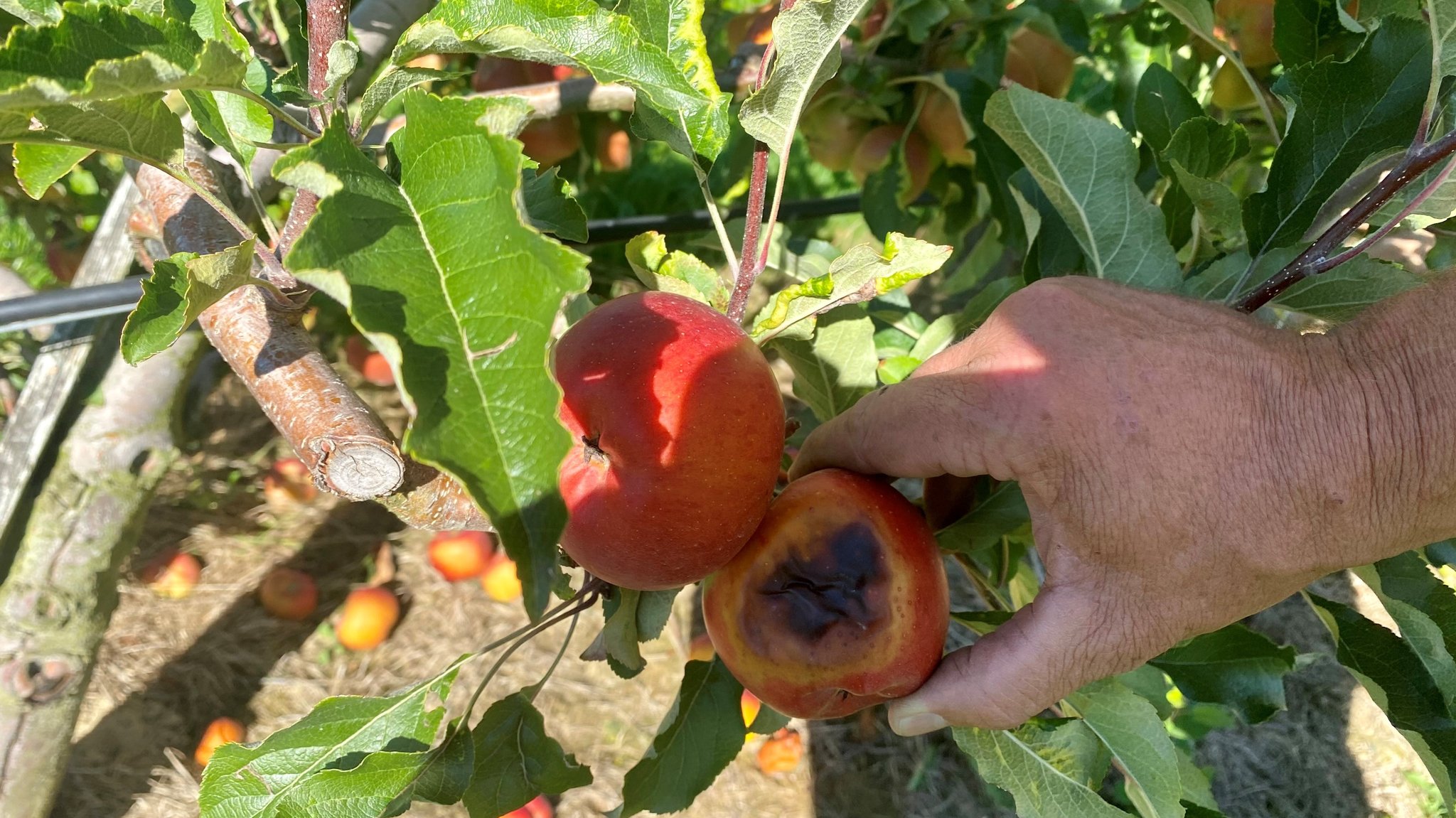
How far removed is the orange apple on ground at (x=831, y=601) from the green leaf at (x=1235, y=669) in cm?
38

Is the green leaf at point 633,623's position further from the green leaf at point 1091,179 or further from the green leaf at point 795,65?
the green leaf at point 1091,179

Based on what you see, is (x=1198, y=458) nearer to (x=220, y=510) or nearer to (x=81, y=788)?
(x=81, y=788)

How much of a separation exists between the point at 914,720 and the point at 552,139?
160cm

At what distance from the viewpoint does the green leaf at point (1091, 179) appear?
0.98 metres

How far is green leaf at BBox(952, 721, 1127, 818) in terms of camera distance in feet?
2.96

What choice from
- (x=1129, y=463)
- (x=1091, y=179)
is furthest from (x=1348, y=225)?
(x=1129, y=463)

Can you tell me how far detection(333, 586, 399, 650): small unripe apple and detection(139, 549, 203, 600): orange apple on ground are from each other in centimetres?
47

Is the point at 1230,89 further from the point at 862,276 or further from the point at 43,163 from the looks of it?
the point at 43,163

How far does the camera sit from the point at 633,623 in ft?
3.03

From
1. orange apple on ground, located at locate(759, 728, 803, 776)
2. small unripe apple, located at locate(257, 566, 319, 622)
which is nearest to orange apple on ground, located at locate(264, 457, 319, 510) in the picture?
small unripe apple, located at locate(257, 566, 319, 622)

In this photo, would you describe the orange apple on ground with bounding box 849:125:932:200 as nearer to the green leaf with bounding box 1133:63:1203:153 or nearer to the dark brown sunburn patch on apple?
the green leaf with bounding box 1133:63:1203:153

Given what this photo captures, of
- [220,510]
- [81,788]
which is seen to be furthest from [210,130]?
[220,510]

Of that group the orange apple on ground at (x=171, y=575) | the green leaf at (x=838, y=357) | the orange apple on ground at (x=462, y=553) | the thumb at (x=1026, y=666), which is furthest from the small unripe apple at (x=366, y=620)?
the thumb at (x=1026, y=666)

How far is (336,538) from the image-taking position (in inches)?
105
